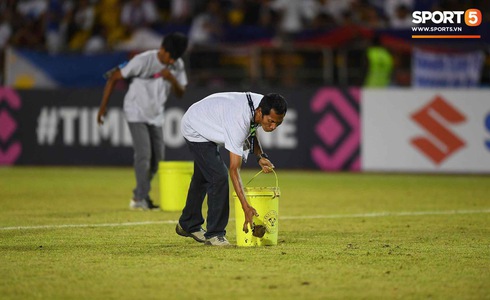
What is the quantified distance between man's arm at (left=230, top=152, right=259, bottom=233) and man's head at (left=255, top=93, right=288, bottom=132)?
1.43ft

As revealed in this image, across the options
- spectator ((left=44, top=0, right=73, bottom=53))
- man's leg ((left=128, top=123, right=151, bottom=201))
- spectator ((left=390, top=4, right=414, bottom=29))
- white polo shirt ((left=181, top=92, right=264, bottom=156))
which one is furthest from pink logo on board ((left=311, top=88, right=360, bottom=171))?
white polo shirt ((left=181, top=92, right=264, bottom=156))

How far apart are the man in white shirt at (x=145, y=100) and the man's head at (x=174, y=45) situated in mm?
242

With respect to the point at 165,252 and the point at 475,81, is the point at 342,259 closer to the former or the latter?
the point at 165,252

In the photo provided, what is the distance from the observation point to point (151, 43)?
900 inches

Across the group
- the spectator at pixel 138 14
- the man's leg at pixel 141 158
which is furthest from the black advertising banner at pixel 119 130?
the man's leg at pixel 141 158

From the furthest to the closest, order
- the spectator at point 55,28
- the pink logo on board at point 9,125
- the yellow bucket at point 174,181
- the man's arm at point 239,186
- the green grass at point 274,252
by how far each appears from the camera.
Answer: the spectator at point 55,28, the pink logo on board at point 9,125, the yellow bucket at point 174,181, the man's arm at point 239,186, the green grass at point 274,252

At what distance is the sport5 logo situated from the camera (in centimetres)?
2005

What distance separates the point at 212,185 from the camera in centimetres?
995

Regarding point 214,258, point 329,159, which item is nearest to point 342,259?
point 214,258

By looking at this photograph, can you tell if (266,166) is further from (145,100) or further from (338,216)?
(145,100)

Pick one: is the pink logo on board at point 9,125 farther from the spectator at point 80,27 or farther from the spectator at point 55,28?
the spectator at point 80,27

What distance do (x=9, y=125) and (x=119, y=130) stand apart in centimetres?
267

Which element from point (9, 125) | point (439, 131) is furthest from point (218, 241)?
point (9, 125)

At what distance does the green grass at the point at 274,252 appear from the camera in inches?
295
